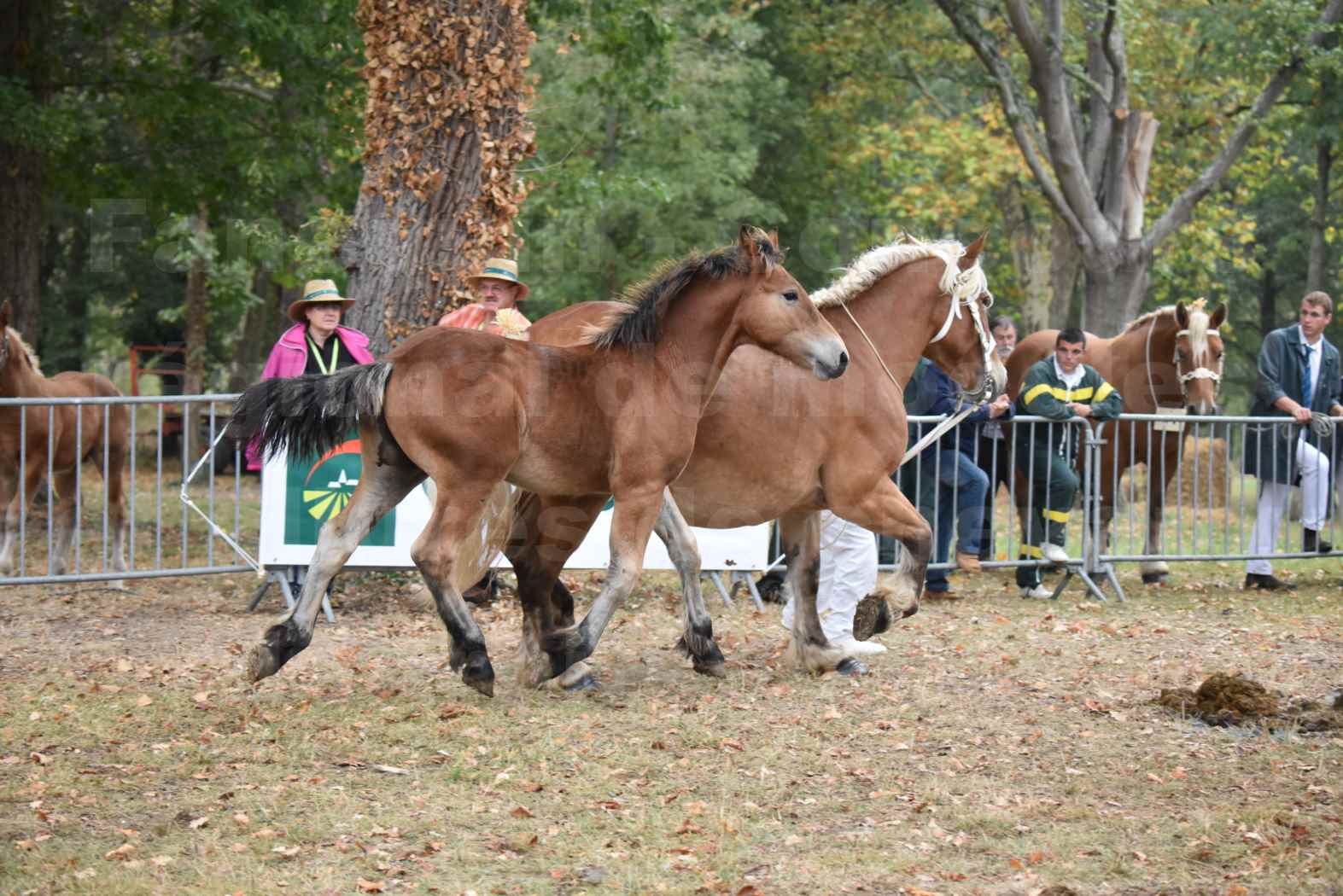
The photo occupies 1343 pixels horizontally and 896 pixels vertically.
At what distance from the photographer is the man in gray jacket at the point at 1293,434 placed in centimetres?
1205

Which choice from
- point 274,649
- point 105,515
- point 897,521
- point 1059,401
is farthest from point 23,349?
point 1059,401

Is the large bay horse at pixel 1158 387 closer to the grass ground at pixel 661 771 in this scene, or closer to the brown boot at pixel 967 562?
the brown boot at pixel 967 562

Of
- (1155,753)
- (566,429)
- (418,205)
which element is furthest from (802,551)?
(418,205)

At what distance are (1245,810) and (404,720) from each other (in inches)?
142

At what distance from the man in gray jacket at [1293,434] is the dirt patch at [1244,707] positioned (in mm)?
5270

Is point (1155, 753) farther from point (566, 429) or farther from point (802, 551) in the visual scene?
point (566, 429)

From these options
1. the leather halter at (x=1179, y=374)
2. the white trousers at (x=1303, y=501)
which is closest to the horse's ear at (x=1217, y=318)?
the leather halter at (x=1179, y=374)

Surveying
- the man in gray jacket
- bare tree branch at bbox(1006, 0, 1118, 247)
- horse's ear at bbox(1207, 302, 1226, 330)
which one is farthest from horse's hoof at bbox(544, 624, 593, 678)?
bare tree branch at bbox(1006, 0, 1118, 247)

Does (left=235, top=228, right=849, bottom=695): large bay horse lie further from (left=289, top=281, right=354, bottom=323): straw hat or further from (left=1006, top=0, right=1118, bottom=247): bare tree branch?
(left=1006, top=0, right=1118, bottom=247): bare tree branch

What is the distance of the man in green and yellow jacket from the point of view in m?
11.4

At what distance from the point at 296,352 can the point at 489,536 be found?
2977mm

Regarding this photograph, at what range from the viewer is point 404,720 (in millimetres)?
6691

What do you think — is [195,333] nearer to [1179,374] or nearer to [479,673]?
[1179,374]

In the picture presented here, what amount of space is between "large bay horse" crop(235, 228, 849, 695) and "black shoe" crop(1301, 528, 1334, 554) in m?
6.91
